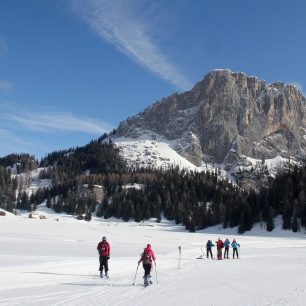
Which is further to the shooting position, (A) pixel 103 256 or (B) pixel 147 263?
(A) pixel 103 256

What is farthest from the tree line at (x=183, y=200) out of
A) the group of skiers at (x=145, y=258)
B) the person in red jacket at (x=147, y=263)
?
the person in red jacket at (x=147, y=263)

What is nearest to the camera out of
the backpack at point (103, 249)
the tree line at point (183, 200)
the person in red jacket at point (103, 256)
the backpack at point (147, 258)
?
the backpack at point (147, 258)

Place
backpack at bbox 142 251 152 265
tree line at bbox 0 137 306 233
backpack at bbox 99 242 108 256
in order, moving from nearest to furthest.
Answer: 1. backpack at bbox 142 251 152 265
2. backpack at bbox 99 242 108 256
3. tree line at bbox 0 137 306 233

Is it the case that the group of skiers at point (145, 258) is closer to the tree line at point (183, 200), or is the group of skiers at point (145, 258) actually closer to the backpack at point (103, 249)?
the backpack at point (103, 249)

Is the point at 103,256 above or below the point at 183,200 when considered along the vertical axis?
below

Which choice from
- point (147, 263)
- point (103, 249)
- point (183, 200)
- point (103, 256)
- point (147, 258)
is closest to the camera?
point (147, 263)

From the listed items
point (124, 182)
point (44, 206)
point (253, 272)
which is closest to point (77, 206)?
point (44, 206)

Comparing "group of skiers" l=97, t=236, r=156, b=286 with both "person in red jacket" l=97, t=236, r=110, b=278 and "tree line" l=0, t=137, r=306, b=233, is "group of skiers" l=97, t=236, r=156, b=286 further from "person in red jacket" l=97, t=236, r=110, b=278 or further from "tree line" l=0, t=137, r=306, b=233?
"tree line" l=0, t=137, r=306, b=233

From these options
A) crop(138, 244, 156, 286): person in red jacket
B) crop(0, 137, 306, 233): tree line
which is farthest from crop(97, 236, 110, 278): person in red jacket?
crop(0, 137, 306, 233): tree line

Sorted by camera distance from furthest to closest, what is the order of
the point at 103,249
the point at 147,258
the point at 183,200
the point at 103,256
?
the point at 183,200 < the point at 103,249 < the point at 103,256 < the point at 147,258

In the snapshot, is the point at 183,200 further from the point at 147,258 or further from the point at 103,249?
the point at 147,258

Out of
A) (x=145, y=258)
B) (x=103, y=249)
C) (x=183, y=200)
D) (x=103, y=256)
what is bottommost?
(x=103, y=256)

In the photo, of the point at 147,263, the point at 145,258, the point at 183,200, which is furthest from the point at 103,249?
the point at 183,200

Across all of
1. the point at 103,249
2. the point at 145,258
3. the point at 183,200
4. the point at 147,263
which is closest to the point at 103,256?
the point at 103,249
